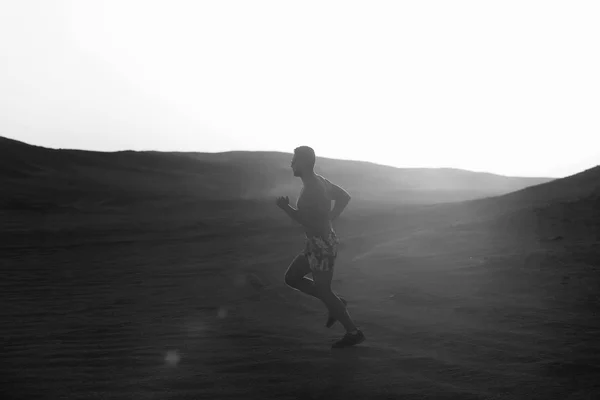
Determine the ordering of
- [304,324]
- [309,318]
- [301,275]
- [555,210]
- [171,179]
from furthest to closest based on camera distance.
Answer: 1. [171,179]
2. [555,210]
3. [309,318]
4. [304,324]
5. [301,275]

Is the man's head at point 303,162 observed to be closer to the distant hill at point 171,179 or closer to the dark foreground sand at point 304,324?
the dark foreground sand at point 304,324

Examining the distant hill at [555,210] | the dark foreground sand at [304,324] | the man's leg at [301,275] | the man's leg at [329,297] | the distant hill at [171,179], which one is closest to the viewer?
the dark foreground sand at [304,324]

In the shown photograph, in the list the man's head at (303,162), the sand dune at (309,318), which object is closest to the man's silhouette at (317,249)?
the man's head at (303,162)

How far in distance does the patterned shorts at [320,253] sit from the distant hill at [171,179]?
24906 mm

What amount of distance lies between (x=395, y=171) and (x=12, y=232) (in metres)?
43.3

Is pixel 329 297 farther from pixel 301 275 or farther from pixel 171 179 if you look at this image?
pixel 171 179

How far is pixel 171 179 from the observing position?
41250mm

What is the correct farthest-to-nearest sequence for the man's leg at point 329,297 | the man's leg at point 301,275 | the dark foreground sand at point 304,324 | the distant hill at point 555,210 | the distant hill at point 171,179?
the distant hill at point 171,179 → the distant hill at point 555,210 → the man's leg at point 301,275 → the man's leg at point 329,297 → the dark foreground sand at point 304,324

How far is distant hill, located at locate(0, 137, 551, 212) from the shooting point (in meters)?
33.3

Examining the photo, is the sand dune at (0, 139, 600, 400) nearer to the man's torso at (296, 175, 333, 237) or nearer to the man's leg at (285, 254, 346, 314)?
the man's leg at (285, 254, 346, 314)

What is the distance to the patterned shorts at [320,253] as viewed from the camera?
20.2 ft

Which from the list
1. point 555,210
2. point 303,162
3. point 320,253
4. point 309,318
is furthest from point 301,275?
→ point 555,210

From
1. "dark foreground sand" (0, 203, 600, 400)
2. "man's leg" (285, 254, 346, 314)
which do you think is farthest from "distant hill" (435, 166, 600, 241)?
"man's leg" (285, 254, 346, 314)

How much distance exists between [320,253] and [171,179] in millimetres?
36083
